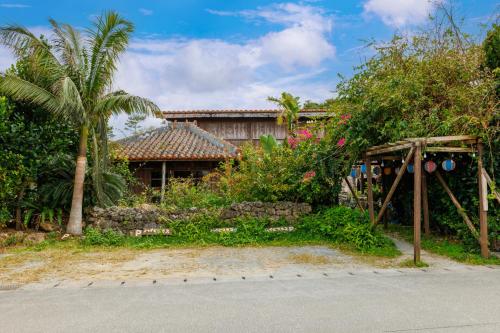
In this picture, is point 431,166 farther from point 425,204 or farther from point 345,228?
point 345,228

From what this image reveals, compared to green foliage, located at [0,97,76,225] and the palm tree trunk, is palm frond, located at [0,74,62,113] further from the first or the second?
the palm tree trunk

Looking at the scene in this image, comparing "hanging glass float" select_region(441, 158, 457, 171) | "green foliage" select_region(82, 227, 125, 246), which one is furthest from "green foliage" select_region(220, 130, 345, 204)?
"green foliage" select_region(82, 227, 125, 246)

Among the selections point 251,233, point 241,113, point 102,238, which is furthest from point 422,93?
point 241,113

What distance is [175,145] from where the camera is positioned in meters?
18.7

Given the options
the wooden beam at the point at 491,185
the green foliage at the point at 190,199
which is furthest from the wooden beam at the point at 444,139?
the green foliage at the point at 190,199

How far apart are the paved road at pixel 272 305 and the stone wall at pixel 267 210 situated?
183 inches

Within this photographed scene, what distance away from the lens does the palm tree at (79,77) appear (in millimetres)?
10570

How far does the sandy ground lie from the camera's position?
7.25 metres

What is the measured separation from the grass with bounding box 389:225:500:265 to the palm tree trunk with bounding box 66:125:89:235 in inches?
360

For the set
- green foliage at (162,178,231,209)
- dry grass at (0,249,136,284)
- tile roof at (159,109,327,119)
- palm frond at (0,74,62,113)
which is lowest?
dry grass at (0,249,136,284)

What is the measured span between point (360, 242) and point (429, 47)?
6.00m

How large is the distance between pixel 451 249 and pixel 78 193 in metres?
9.77

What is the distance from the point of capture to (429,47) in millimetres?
11188

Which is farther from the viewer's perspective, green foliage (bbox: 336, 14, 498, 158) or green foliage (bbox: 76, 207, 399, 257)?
green foliage (bbox: 76, 207, 399, 257)
